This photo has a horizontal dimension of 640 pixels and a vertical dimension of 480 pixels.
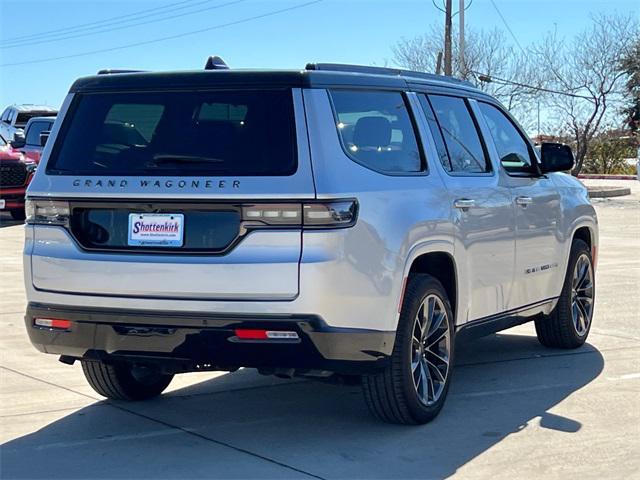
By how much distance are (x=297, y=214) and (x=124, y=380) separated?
1.95 m

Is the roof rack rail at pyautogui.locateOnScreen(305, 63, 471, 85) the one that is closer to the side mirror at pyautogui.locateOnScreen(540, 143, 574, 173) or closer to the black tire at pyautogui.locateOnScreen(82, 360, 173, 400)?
the side mirror at pyautogui.locateOnScreen(540, 143, 574, 173)

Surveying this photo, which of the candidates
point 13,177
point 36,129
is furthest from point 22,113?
point 13,177

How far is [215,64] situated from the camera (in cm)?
604

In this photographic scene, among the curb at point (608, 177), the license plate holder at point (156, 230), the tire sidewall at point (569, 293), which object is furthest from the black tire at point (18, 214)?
the curb at point (608, 177)

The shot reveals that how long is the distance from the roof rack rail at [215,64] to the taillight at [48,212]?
1.12m

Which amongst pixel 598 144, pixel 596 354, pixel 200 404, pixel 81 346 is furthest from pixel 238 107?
pixel 598 144

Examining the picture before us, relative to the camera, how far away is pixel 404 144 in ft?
19.7

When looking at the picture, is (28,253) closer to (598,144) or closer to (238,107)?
(238,107)

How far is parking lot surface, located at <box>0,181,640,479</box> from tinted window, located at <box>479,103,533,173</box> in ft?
4.74

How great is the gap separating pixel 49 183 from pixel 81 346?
871mm

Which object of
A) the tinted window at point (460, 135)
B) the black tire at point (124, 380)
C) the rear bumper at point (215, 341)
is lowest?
the black tire at point (124, 380)

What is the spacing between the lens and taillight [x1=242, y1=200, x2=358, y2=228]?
510 cm

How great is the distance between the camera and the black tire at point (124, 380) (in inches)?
→ 250

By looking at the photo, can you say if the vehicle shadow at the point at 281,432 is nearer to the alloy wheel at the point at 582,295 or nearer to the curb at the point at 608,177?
the alloy wheel at the point at 582,295
